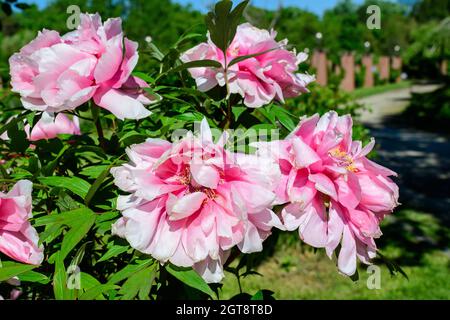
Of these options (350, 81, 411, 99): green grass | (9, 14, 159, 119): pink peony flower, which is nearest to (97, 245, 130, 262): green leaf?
(9, 14, 159, 119): pink peony flower

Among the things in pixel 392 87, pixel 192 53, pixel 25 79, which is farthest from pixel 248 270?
pixel 392 87

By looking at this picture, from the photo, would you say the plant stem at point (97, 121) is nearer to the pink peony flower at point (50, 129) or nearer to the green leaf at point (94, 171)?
the green leaf at point (94, 171)

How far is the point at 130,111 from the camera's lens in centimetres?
100

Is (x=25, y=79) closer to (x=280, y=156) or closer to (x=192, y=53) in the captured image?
(x=192, y=53)

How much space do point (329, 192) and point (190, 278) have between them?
0.95ft

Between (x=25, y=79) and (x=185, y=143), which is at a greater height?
(x=25, y=79)

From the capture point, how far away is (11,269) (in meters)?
0.92

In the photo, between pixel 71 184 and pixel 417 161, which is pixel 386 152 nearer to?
pixel 417 161

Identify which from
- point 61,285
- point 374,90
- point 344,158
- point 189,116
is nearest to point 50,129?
point 189,116

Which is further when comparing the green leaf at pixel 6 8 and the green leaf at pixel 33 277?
the green leaf at pixel 6 8

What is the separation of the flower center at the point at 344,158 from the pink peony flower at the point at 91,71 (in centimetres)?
37

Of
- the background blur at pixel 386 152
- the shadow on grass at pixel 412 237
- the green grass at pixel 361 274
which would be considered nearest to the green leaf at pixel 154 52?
the background blur at pixel 386 152

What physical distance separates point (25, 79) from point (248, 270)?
71 cm

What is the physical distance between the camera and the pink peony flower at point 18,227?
→ 0.92m
